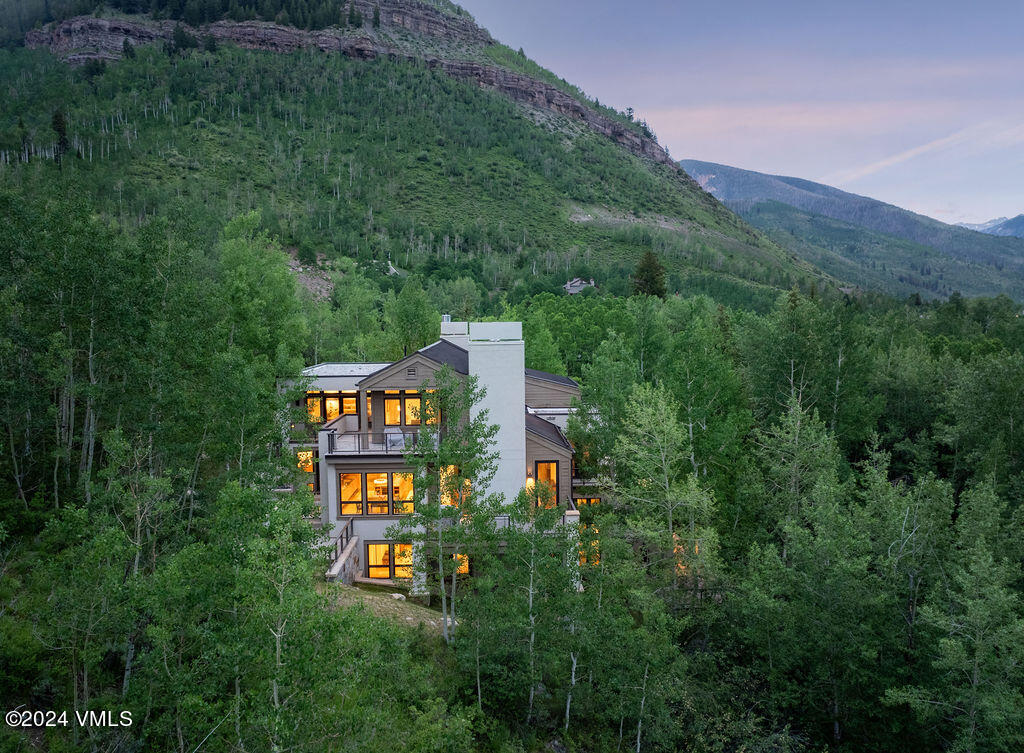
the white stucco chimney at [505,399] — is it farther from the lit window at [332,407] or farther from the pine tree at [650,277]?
the pine tree at [650,277]

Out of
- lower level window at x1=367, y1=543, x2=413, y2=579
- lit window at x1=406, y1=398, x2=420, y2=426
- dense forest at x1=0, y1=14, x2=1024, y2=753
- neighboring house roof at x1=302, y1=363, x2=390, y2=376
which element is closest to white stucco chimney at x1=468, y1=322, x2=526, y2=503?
dense forest at x1=0, y1=14, x2=1024, y2=753

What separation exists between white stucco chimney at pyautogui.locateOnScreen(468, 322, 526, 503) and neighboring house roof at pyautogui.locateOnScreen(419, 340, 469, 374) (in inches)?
71.2

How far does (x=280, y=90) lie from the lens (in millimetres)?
150000

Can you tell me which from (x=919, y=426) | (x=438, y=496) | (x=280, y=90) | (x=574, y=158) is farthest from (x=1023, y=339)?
(x=280, y=90)

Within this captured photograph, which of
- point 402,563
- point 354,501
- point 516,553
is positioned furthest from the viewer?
point 354,501

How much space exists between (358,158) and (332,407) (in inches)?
4820

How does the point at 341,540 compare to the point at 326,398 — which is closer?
the point at 341,540

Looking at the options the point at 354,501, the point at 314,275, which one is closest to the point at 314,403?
the point at 354,501

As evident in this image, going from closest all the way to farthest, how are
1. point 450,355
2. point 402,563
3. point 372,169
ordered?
point 402,563 → point 450,355 → point 372,169

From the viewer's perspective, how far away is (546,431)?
24.1m

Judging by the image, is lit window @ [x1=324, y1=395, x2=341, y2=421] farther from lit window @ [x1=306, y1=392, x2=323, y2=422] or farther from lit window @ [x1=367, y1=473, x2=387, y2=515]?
lit window @ [x1=367, y1=473, x2=387, y2=515]

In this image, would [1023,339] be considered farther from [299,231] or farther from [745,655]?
[299,231]

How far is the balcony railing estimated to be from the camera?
21.5m

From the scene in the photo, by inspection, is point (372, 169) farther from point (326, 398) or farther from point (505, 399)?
point (505, 399)
